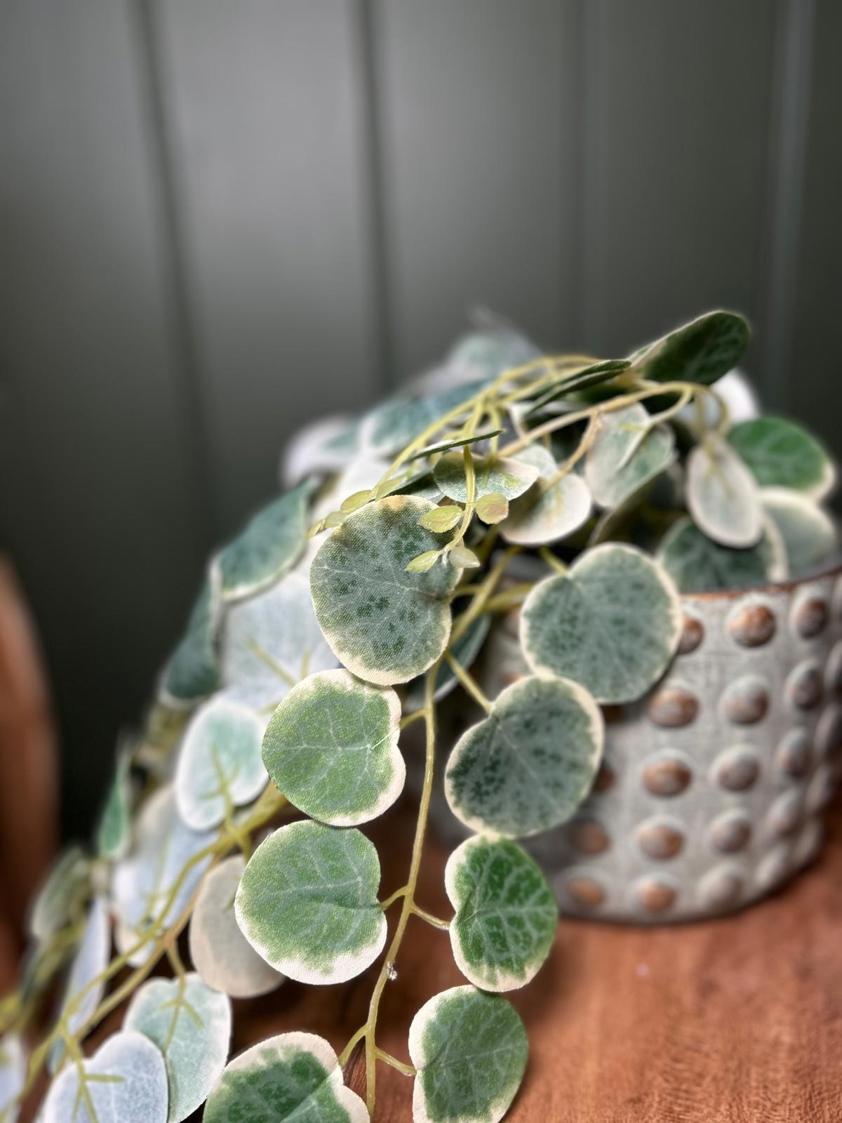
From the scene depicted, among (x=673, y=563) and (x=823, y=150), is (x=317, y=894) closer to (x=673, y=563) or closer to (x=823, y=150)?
(x=673, y=563)

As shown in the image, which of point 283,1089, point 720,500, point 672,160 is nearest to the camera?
point 283,1089

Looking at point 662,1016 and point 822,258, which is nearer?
point 662,1016

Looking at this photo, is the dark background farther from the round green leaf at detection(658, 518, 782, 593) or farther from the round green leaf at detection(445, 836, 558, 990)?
the round green leaf at detection(445, 836, 558, 990)

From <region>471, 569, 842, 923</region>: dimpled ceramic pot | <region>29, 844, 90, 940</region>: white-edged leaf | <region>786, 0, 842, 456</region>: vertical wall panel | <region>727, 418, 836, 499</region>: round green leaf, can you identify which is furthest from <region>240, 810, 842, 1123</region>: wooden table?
<region>786, 0, 842, 456</region>: vertical wall panel

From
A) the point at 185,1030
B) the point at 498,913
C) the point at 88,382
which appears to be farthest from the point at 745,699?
the point at 88,382

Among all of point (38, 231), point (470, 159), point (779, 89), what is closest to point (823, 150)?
point (779, 89)

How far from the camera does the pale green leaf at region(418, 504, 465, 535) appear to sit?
31cm

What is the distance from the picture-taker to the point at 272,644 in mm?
412

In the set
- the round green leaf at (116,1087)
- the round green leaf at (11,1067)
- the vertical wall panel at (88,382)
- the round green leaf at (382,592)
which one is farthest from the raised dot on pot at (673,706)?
the vertical wall panel at (88,382)

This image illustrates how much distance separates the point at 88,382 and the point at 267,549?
56 cm

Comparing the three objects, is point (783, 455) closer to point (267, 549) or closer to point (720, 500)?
point (720, 500)

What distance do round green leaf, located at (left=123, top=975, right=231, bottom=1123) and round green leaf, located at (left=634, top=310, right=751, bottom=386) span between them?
298mm

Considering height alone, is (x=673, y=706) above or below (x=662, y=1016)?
above

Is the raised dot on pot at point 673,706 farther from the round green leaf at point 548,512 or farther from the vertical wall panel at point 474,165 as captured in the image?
the vertical wall panel at point 474,165
